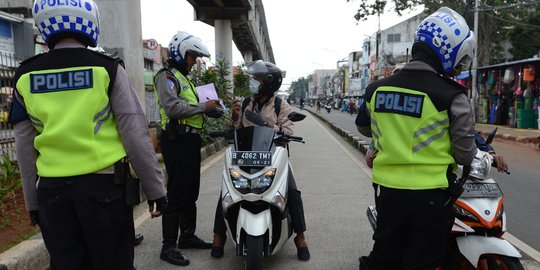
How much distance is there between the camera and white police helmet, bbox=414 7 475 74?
2393mm

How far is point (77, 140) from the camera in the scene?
2020 mm

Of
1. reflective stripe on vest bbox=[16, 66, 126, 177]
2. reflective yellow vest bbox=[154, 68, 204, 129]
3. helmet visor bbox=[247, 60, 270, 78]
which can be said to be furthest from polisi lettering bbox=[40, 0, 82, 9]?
helmet visor bbox=[247, 60, 270, 78]

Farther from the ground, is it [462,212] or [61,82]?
[61,82]

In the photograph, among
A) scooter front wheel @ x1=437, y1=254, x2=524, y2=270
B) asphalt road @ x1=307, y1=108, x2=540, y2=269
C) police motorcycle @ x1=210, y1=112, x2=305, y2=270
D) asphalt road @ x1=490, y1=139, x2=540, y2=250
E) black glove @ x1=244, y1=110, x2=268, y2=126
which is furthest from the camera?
asphalt road @ x1=490, y1=139, x2=540, y2=250

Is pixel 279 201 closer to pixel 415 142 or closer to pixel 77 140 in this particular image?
pixel 415 142

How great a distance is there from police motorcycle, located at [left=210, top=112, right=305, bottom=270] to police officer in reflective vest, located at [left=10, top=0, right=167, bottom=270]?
107cm

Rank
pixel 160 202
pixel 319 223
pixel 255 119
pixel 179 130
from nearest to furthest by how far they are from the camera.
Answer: pixel 160 202
pixel 255 119
pixel 179 130
pixel 319 223

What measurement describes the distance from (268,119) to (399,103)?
5.43 ft

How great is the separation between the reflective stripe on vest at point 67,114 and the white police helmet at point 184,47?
5.69 ft

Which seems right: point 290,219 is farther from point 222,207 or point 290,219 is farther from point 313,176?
point 313,176

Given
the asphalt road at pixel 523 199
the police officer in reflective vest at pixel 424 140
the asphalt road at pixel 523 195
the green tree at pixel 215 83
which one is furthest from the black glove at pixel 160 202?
the green tree at pixel 215 83

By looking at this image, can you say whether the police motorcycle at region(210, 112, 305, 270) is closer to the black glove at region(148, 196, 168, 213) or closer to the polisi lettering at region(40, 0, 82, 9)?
the black glove at region(148, 196, 168, 213)

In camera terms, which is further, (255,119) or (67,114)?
(255,119)

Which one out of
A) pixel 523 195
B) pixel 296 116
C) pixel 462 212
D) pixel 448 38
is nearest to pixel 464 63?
pixel 448 38
